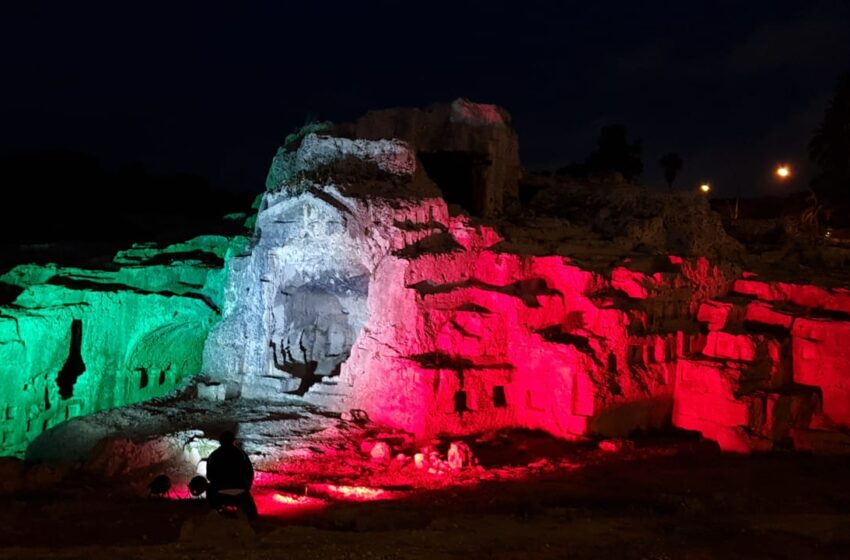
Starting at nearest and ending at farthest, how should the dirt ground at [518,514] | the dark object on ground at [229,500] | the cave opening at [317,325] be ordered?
1. the dirt ground at [518,514]
2. the dark object on ground at [229,500]
3. the cave opening at [317,325]

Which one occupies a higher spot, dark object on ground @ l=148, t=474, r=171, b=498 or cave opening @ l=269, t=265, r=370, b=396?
cave opening @ l=269, t=265, r=370, b=396

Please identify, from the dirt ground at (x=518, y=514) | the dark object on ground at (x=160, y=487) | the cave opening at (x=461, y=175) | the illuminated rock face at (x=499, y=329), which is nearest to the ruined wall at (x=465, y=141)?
the cave opening at (x=461, y=175)

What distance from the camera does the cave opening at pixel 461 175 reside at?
64.4 ft

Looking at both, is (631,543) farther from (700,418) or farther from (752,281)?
(752,281)

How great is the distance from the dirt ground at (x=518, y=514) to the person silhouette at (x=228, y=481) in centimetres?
33

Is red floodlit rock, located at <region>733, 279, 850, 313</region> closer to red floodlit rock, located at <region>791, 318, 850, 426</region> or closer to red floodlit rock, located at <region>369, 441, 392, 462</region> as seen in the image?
red floodlit rock, located at <region>791, 318, 850, 426</region>

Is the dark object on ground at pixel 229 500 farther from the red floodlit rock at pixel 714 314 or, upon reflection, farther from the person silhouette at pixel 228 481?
the red floodlit rock at pixel 714 314

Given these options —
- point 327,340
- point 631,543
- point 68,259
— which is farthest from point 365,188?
point 68,259

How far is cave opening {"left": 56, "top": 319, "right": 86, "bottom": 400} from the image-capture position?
64.1ft

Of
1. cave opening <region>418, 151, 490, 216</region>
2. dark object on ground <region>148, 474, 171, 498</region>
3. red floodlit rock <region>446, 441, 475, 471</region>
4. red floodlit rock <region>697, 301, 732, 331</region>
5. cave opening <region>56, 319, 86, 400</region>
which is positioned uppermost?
cave opening <region>418, 151, 490, 216</region>

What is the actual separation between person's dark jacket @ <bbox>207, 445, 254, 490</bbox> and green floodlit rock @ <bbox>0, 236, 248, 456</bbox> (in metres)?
10.2

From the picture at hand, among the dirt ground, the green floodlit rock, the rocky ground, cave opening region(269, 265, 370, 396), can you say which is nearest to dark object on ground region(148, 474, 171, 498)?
the dirt ground

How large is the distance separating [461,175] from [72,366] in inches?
472

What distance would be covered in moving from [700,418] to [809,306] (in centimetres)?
422
